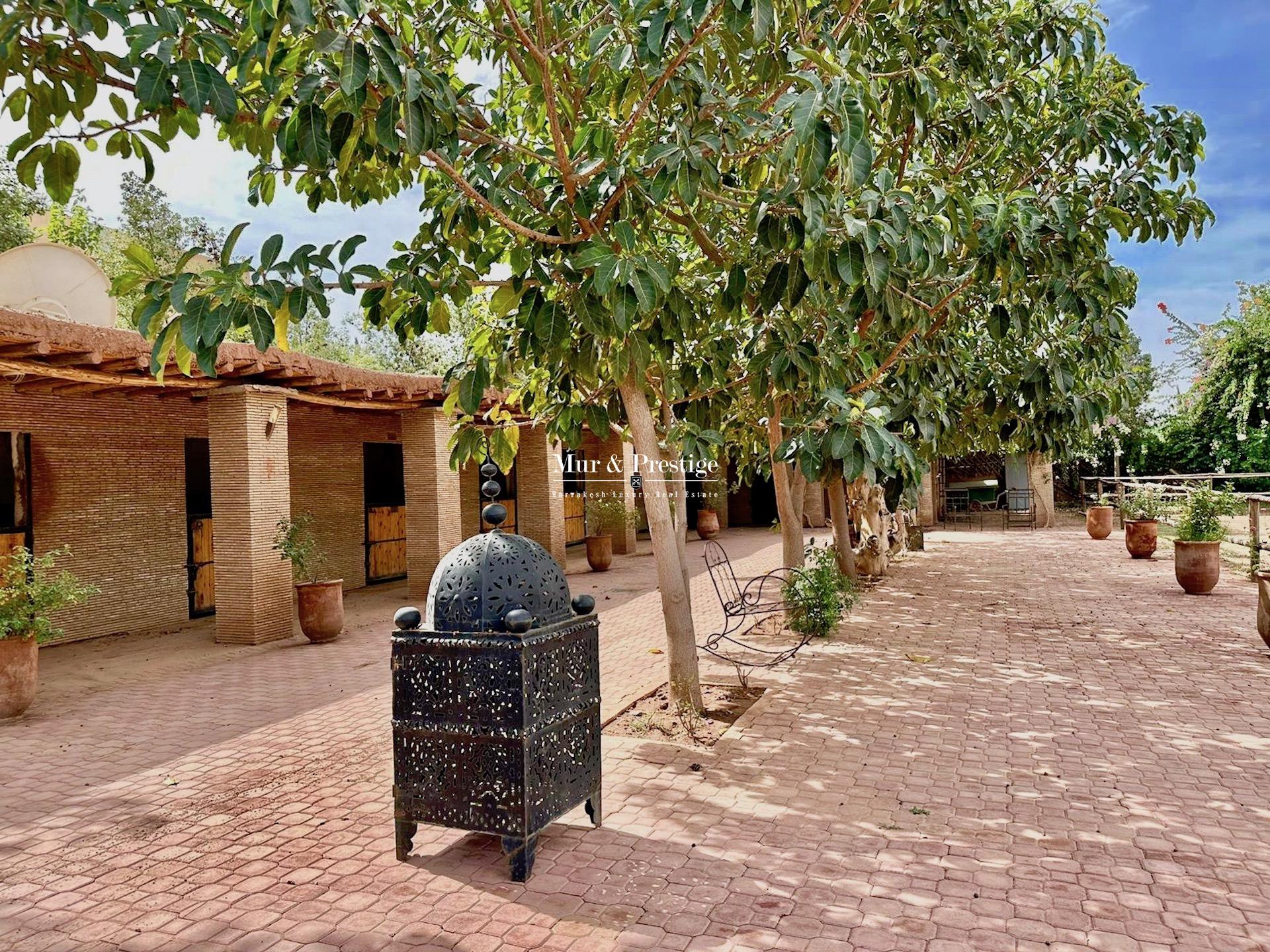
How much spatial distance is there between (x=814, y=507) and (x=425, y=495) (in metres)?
15.5

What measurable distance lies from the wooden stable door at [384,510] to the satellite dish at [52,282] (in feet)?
16.7

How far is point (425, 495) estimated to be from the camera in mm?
12961

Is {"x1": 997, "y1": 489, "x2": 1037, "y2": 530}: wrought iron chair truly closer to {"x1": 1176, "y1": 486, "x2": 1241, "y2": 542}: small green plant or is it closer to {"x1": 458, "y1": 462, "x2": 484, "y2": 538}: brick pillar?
{"x1": 1176, "y1": 486, "x2": 1241, "y2": 542}: small green plant

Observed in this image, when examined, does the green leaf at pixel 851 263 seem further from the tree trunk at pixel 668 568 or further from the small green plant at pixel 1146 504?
the small green plant at pixel 1146 504

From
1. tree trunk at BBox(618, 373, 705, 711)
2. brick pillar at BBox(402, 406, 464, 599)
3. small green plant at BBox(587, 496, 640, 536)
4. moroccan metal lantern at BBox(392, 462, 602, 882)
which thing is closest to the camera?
moroccan metal lantern at BBox(392, 462, 602, 882)

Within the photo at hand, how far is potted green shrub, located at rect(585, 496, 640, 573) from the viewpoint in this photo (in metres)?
16.6

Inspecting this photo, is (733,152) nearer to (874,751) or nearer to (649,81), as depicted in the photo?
(649,81)

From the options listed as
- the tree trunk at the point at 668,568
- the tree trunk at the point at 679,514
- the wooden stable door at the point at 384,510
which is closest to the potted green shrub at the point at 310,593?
the wooden stable door at the point at 384,510

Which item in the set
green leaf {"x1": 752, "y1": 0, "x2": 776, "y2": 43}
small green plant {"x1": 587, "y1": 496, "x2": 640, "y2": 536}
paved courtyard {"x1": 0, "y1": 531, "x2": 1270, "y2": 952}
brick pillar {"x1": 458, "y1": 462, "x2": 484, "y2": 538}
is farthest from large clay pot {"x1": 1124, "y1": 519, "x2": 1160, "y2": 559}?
green leaf {"x1": 752, "y1": 0, "x2": 776, "y2": 43}

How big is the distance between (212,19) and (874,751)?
510 cm

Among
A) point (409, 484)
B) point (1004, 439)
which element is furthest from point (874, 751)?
point (409, 484)

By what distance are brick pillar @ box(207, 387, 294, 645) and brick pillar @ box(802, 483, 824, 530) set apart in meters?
17.9

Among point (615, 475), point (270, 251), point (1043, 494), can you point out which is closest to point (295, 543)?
point (270, 251)

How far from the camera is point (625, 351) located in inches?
184
